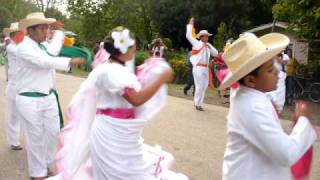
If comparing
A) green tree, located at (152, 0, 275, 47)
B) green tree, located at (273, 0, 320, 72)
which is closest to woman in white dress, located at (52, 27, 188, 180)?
green tree, located at (273, 0, 320, 72)

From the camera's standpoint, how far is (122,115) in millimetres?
4340

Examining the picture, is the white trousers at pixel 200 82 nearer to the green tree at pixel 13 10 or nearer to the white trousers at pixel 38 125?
the white trousers at pixel 38 125

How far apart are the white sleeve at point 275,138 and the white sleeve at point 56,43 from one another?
12.6 ft

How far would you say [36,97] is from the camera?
6.09 meters

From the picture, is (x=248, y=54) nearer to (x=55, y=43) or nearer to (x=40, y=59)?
(x=40, y=59)

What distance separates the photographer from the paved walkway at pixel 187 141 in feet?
22.6

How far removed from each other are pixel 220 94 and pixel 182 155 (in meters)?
8.48

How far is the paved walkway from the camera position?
6.88 meters

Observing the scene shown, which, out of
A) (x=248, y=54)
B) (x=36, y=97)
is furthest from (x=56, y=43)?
(x=248, y=54)

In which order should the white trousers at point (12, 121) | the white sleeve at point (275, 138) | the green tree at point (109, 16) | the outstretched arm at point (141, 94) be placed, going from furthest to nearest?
the green tree at point (109, 16)
the white trousers at point (12, 121)
the outstretched arm at point (141, 94)
the white sleeve at point (275, 138)

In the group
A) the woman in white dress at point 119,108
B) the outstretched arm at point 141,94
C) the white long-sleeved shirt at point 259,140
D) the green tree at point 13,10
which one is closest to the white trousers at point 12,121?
the woman in white dress at point 119,108

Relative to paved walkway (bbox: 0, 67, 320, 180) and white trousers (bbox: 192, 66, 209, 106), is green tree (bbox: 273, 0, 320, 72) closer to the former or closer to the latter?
white trousers (bbox: 192, 66, 209, 106)

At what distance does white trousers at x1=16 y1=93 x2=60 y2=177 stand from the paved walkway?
18.2 inches

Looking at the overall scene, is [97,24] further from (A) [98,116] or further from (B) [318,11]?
(A) [98,116]
